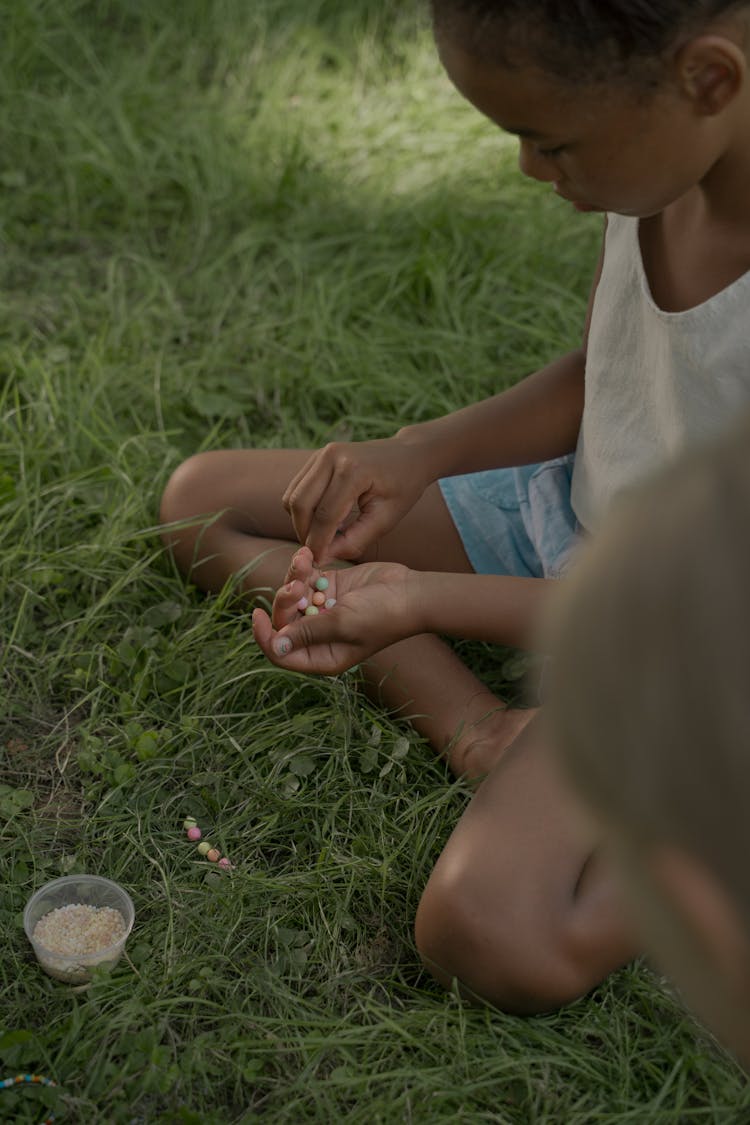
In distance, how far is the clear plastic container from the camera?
1493 millimetres

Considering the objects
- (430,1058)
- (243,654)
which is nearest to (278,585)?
(243,654)

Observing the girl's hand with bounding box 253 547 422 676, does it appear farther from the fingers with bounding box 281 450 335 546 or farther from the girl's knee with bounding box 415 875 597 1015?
the girl's knee with bounding box 415 875 597 1015

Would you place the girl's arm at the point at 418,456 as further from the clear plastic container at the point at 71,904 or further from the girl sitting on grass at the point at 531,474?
the clear plastic container at the point at 71,904

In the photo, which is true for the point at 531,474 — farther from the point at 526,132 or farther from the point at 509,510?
the point at 526,132

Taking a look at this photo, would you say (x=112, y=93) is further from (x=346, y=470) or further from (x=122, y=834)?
(x=122, y=834)

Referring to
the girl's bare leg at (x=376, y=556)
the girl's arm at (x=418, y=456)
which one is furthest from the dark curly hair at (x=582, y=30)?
the girl's bare leg at (x=376, y=556)

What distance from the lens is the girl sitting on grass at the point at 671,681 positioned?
0.76 metres

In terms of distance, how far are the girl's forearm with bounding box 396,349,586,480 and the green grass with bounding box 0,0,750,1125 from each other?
11.3 inches

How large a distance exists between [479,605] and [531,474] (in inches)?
12.8

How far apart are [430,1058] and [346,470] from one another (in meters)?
0.70

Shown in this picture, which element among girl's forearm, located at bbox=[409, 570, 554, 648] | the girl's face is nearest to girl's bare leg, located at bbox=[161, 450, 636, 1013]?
girl's forearm, located at bbox=[409, 570, 554, 648]

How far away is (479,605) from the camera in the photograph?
163 centimetres

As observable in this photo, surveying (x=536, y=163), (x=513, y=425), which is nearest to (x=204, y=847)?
(x=513, y=425)

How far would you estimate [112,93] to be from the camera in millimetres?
2920
